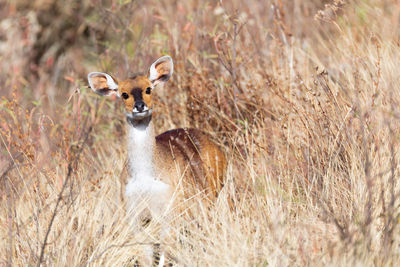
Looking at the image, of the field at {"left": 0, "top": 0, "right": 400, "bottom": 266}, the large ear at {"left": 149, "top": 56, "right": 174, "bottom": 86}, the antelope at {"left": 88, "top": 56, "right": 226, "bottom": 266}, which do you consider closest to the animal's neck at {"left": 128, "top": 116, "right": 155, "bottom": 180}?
the antelope at {"left": 88, "top": 56, "right": 226, "bottom": 266}

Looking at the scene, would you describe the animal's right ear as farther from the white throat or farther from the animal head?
the white throat

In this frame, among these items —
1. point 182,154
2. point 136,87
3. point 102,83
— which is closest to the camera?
point 136,87

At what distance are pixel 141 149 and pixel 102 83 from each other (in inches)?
25.9

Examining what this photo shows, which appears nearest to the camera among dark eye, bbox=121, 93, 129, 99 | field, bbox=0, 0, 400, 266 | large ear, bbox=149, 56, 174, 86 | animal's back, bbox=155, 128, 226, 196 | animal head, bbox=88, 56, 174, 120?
field, bbox=0, 0, 400, 266

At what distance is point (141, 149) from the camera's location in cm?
448

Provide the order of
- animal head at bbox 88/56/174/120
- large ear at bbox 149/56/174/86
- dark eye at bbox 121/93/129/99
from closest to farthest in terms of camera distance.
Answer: animal head at bbox 88/56/174/120, dark eye at bbox 121/93/129/99, large ear at bbox 149/56/174/86

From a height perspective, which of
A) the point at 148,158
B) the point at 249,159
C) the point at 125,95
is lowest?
the point at 249,159

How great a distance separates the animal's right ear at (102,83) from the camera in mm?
4648

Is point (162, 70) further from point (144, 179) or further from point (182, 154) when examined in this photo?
point (144, 179)

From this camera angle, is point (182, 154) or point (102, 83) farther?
point (182, 154)

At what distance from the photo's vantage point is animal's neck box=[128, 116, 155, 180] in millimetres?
4461

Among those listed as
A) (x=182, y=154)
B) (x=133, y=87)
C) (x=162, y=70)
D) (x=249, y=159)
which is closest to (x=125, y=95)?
(x=133, y=87)

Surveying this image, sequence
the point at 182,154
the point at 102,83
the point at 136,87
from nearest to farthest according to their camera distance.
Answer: the point at 136,87 → the point at 102,83 → the point at 182,154

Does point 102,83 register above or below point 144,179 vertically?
above
